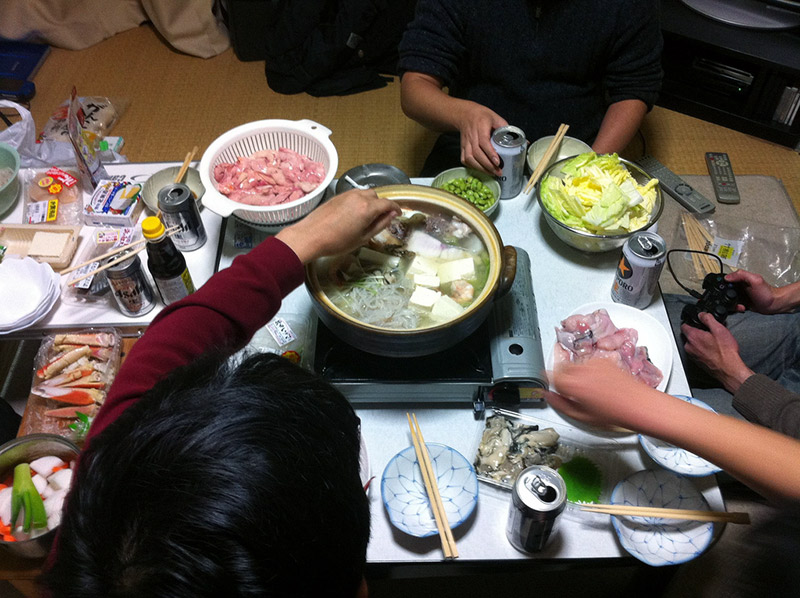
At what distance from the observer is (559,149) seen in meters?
1.92

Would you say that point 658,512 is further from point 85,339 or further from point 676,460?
point 85,339

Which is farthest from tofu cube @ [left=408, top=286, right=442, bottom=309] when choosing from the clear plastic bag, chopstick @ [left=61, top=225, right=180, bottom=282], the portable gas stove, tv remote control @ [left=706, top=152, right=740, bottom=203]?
tv remote control @ [left=706, top=152, right=740, bottom=203]

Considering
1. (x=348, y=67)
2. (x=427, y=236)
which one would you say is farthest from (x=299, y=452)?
(x=348, y=67)

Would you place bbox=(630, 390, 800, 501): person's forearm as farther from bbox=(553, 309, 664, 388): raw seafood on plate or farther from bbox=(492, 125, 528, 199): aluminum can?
bbox=(492, 125, 528, 199): aluminum can

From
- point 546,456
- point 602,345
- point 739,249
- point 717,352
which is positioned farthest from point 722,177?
point 546,456

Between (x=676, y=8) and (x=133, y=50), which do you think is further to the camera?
(x=133, y=50)

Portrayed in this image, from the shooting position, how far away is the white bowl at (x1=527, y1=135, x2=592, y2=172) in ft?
6.31

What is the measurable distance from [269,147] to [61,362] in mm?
820

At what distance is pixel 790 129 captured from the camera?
122 inches

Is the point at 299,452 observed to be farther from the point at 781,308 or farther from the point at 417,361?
the point at 781,308

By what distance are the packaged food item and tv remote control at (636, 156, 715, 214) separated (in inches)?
87.6

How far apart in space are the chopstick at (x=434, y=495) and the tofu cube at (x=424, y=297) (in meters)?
0.28

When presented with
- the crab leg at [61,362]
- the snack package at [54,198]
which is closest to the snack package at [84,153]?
the snack package at [54,198]

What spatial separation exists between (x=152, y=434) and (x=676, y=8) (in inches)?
132
